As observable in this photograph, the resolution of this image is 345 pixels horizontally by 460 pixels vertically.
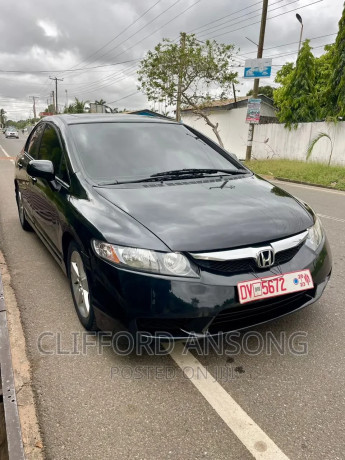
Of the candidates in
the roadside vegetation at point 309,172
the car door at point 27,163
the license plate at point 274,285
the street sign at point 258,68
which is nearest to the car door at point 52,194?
the car door at point 27,163

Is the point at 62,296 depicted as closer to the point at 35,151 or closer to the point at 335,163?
the point at 35,151

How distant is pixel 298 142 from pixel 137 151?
1586 cm

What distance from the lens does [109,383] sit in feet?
7.28

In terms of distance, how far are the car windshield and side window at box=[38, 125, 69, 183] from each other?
18 centimetres

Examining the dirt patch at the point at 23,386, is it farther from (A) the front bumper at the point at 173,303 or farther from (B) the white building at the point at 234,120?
(B) the white building at the point at 234,120

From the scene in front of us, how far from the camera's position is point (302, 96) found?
17969 mm

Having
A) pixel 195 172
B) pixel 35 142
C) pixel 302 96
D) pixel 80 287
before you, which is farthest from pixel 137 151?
pixel 302 96

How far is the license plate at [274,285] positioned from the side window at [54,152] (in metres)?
1.66

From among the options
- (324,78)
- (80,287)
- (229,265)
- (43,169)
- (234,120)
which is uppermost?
(324,78)

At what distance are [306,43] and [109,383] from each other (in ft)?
62.3

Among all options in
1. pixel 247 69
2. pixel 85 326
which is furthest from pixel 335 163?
pixel 85 326

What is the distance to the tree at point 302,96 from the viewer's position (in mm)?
17855

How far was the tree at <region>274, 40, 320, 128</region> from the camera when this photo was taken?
17.9 m

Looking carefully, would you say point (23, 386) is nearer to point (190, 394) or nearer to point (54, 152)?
point (190, 394)
